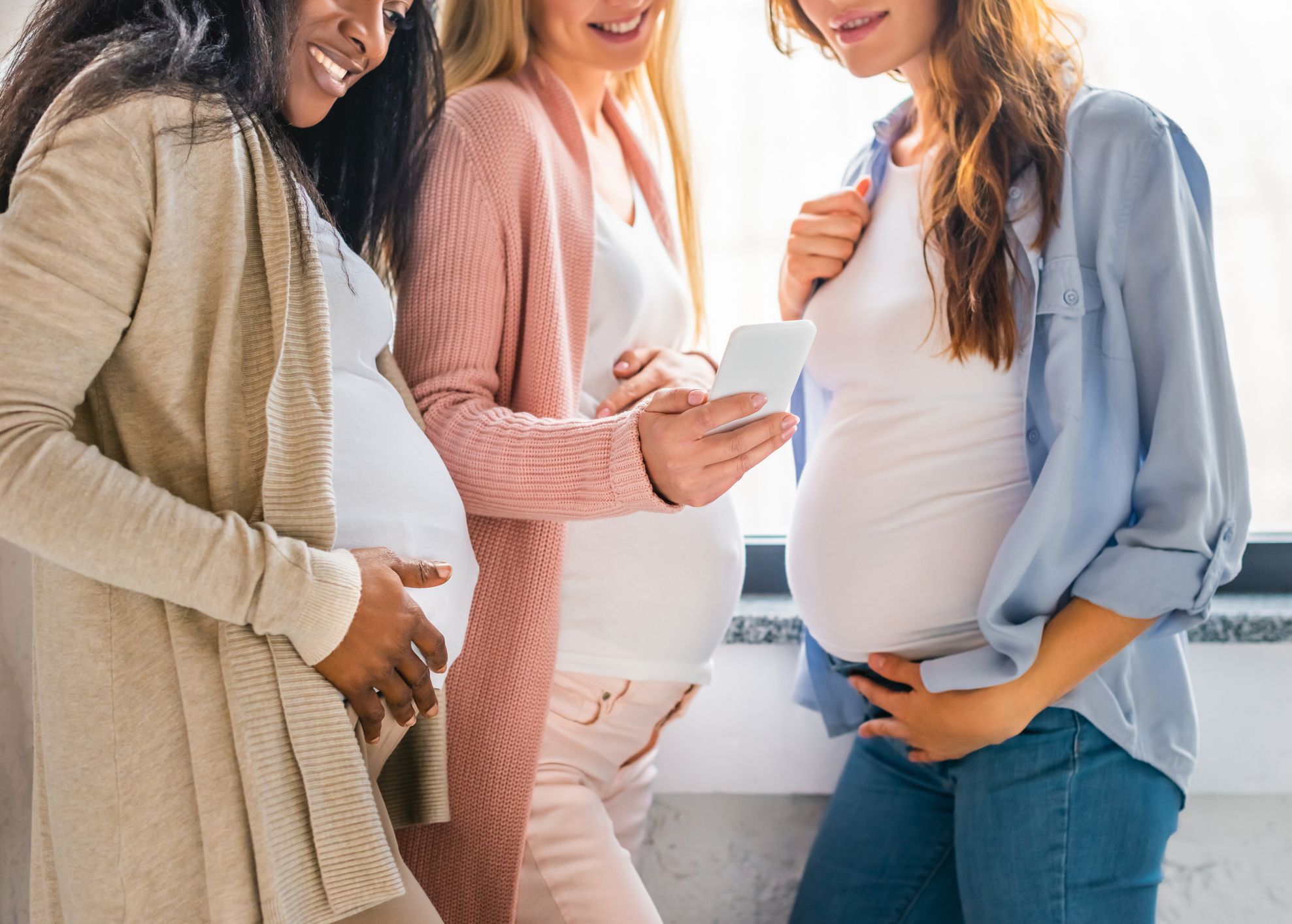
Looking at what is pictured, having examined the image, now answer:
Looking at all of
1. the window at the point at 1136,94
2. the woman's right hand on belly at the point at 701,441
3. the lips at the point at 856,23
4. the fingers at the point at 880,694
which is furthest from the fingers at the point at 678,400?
the window at the point at 1136,94

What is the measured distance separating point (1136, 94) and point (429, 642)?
4.72ft

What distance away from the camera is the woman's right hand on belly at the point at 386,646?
2.86 ft

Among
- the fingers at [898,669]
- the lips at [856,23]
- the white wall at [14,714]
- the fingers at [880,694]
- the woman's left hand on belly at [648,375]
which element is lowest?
the white wall at [14,714]

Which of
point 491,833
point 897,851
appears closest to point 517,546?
point 491,833

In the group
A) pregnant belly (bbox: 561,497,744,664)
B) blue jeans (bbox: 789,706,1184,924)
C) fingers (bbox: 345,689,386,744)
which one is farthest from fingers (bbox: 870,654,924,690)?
fingers (bbox: 345,689,386,744)

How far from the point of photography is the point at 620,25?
133 centimetres

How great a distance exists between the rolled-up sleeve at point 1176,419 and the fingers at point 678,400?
0.49m

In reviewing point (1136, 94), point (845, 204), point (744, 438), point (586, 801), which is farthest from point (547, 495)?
point (1136, 94)

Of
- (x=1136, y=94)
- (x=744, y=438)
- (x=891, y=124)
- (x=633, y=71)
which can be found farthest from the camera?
(x=1136, y=94)

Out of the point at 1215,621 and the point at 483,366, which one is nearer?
the point at 483,366

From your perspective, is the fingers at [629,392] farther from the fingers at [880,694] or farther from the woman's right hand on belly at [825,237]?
the fingers at [880,694]

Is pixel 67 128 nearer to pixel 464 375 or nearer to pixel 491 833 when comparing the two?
pixel 464 375

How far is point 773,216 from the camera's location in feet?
5.91

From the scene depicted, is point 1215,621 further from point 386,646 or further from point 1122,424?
point 386,646
